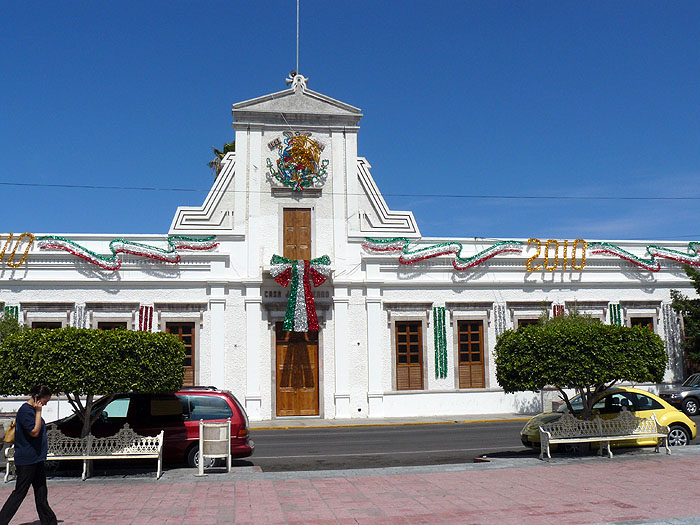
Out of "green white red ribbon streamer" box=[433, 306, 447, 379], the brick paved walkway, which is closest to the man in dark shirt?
the brick paved walkway

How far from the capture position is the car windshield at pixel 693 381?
2480 centimetres

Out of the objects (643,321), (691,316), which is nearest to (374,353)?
(643,321)

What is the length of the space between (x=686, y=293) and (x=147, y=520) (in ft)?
82.7

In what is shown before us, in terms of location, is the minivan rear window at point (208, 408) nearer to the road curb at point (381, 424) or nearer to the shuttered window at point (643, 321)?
the road curb at point (381, 424)

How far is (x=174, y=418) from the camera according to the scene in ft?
44.0

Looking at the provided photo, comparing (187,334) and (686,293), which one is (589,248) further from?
(187,334)

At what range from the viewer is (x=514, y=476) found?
37.0 feet

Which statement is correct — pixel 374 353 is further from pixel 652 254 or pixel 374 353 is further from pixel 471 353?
pixel 652 254

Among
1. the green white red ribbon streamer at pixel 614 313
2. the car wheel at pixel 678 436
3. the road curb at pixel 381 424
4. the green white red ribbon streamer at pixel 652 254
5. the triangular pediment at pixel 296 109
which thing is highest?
the triangular pediment at pixel 296 109

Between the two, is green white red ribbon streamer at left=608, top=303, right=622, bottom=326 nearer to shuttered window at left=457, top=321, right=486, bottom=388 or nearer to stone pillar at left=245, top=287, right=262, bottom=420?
shuttered window at left=457, top=321, right=486, bottom=388

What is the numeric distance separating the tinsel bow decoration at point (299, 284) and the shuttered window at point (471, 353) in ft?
18.9

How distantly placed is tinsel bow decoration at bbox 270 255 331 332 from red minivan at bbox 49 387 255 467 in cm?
1039

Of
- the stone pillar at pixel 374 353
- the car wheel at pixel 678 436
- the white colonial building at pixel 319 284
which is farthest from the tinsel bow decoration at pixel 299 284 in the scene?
the car wheel at pixel 678 436

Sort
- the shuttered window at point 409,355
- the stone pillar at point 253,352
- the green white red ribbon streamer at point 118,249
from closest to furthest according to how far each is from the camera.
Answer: the green white red ribbon streamer at point 118,249, the stone pillar at point 253,352, the shuttered window at point 409,355
